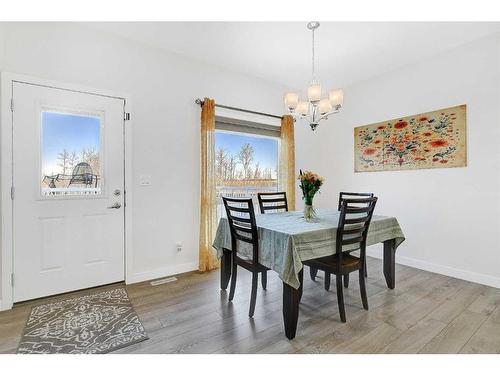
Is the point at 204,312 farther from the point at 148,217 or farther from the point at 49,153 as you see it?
the point at 49,153

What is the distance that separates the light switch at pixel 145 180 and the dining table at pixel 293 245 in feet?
3.49

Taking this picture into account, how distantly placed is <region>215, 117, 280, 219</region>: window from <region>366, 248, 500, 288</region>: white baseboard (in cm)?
211

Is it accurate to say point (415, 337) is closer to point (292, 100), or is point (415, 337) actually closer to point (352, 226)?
point (352, 226)

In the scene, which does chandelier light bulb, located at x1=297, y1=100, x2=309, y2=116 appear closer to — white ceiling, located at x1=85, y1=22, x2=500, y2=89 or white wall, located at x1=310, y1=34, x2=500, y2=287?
white ceiling, located at x1=85, y1=22, x2=500, y2=89

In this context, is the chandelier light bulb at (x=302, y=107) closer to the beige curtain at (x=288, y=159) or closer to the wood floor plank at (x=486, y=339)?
the beige curtain at (x=288, y=159)

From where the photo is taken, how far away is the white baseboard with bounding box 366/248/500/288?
9.09 feet

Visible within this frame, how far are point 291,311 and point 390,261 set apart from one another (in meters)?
1.43

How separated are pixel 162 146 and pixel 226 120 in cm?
100

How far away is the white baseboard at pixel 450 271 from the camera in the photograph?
2.77 meters

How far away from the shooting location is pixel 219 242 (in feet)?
8.56

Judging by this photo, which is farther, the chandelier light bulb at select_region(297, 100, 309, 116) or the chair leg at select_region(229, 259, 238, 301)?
the chandelier light bulb at select_region(297, 100, 309, 116)

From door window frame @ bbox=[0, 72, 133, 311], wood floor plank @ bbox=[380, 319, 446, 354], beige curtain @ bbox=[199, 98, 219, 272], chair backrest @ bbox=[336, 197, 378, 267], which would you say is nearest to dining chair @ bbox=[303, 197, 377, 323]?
chair backrest @ bbox=[336, 197, 378, 267]

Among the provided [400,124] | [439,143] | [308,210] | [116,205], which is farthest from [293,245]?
[400,124]

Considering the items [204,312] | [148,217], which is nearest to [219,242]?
[204,312]
